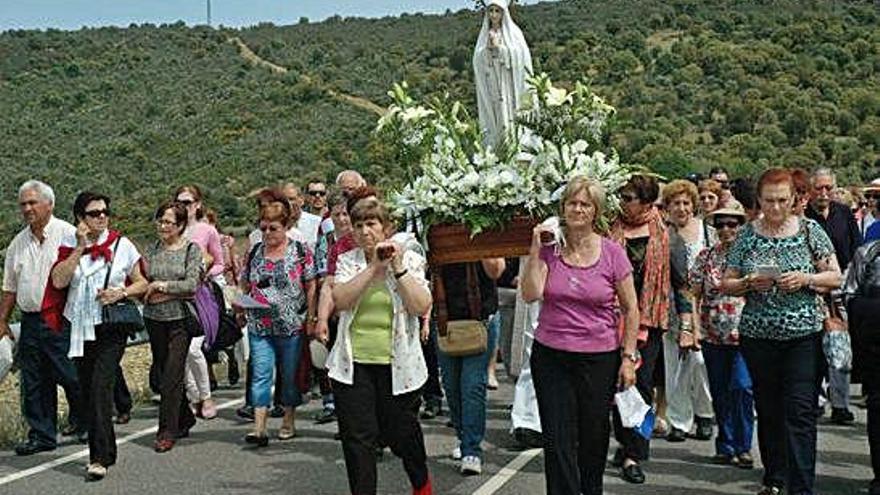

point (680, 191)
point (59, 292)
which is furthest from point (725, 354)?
point (59, 292)

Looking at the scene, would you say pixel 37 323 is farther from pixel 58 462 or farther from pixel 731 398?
pixel 731 398

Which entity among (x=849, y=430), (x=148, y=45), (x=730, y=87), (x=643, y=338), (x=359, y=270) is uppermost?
(x=148, y=45)

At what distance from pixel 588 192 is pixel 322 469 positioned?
3.21 m

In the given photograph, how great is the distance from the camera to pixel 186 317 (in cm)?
926

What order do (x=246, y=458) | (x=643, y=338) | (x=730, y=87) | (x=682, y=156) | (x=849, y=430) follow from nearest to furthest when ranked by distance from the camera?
(x=643, y=338)
(x=246, y=458)
(x=849, y=430)
(x=682, y=156)
(x=730, y=87)

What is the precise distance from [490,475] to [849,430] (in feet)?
10.6

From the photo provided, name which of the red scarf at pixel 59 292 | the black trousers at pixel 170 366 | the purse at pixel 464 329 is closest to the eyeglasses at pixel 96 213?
the red scarf at pixel 59 292

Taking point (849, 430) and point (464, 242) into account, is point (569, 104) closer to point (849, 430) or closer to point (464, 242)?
point (464, 242)

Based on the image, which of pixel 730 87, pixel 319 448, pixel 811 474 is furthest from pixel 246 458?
pixel 730 87

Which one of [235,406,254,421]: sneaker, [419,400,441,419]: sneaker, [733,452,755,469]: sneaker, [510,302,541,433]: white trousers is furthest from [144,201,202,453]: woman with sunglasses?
[733,452,755,469]: sneaker

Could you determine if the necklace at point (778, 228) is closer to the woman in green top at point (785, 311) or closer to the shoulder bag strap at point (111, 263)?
the woman in green top at point (785, 311)

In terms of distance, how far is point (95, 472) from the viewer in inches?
321

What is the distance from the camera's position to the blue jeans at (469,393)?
7926 mm

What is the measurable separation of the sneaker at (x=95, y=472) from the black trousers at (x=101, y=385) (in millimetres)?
32
